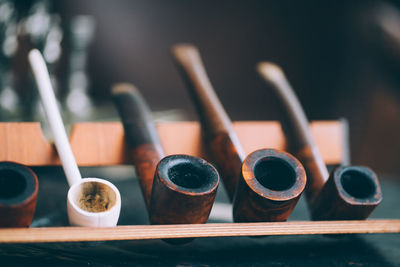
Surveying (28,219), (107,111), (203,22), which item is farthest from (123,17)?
(28,219)

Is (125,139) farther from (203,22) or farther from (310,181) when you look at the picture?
(203,22)

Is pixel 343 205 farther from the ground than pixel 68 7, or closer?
farther from the ground

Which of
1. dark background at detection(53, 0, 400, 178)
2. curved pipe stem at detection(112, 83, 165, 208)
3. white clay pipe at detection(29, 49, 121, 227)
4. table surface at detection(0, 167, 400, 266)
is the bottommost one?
dark background at detection(53, 0, 400, 178)

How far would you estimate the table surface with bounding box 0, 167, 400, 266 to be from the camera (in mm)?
511

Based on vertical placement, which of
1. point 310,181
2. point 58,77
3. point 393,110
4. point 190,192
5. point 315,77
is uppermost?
point 190,192

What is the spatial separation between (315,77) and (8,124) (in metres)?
1.80

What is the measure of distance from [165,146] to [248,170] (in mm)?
216

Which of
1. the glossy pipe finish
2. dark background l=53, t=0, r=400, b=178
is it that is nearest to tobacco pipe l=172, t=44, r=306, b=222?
the glossy pipe finish

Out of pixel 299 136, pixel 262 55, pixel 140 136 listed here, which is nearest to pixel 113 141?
pixel 140 136

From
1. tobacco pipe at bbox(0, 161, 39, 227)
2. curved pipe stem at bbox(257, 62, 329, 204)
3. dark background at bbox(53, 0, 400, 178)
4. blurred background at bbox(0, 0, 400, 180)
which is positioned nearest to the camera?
tobacco pipe at bbox(0, 161, 39, 227)

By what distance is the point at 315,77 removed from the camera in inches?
83.2

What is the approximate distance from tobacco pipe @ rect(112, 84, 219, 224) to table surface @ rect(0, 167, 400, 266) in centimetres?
7

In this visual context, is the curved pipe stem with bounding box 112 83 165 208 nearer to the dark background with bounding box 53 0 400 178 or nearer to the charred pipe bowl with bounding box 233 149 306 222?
the charred pipe bowl with bounding box 233 149 306 222

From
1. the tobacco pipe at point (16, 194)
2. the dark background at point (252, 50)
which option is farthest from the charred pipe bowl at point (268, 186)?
the dark background at point (252, 50)
